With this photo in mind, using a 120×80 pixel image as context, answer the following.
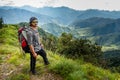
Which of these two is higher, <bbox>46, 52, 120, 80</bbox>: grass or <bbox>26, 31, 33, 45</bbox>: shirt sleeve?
<bbox>26, 31, 33, 45</bbox>: shirt sleeve

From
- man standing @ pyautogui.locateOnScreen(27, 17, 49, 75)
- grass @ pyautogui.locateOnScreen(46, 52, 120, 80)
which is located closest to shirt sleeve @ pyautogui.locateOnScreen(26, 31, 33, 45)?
man standing @ pyautogui.locateOnScreen(27, 17, 49, 75)

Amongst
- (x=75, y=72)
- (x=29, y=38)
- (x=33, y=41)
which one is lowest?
(x=75, y=72)

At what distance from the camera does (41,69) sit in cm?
1275

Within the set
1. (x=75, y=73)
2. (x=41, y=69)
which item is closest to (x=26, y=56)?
(x=41, y=69)

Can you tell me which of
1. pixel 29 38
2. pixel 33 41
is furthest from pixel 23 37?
pixel 33 41

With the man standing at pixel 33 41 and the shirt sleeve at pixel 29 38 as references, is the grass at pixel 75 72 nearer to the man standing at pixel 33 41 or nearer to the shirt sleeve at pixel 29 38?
the man standing at pixel 33 41

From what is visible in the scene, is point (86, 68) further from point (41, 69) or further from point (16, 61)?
point (16, 61)

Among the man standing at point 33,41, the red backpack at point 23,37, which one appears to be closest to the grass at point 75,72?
the man standing at point 33,41

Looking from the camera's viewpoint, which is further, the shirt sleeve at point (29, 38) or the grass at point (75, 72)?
the shirt sleeve at point (29, 38)

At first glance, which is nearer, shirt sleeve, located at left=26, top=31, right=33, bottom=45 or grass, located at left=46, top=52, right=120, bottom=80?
grass, located at left=46, top=52, right=120, bottom=80

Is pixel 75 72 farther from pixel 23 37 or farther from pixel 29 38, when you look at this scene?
pixel 23 37

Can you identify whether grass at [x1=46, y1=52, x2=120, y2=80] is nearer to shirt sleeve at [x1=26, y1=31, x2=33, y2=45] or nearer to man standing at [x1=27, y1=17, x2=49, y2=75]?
man standing at [x1=27, y1=17, x2=49, y2=75]

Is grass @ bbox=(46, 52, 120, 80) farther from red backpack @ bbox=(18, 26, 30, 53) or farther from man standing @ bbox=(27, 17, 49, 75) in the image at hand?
red backpack @ bbox=(18, 26, 30, 53)

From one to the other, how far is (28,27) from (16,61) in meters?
3.69
